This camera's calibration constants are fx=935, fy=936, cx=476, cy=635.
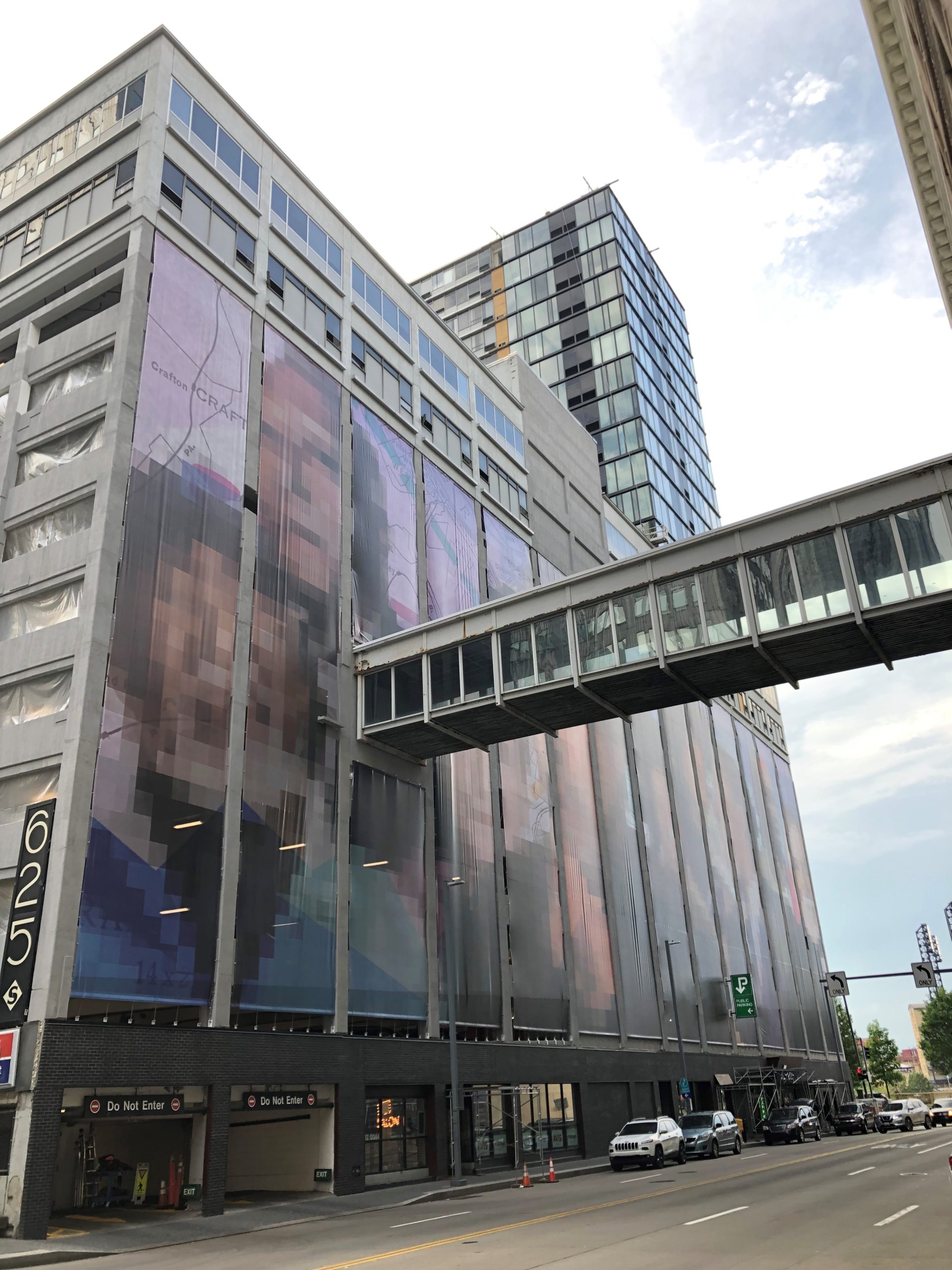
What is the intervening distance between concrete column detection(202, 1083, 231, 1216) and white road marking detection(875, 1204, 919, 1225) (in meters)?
15.7

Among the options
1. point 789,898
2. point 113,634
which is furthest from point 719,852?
point 113,634

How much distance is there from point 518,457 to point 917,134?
34.5 m

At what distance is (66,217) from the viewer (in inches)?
1326

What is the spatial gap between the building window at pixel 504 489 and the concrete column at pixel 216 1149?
33067mm

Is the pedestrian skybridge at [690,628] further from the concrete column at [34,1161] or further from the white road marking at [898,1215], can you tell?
the concrete column at [34,1161]

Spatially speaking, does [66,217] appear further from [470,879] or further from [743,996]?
[743,996]

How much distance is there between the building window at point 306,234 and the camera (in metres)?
38.4

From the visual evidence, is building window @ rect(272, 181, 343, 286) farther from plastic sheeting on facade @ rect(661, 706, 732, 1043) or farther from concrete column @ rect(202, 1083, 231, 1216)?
plastic sheeting on facade @ rect(661, 706, 732, 1043)

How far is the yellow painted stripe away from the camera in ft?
52.0

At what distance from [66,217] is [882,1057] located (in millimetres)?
141095

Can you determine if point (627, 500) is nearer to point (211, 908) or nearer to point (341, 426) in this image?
point (341, 426)

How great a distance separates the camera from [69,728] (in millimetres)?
24422

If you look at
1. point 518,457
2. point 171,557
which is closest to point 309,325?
point 171,557

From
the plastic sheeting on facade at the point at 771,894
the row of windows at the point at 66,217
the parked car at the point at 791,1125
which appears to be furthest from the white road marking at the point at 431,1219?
the plastic sheeting on facade at the point at 771,894
